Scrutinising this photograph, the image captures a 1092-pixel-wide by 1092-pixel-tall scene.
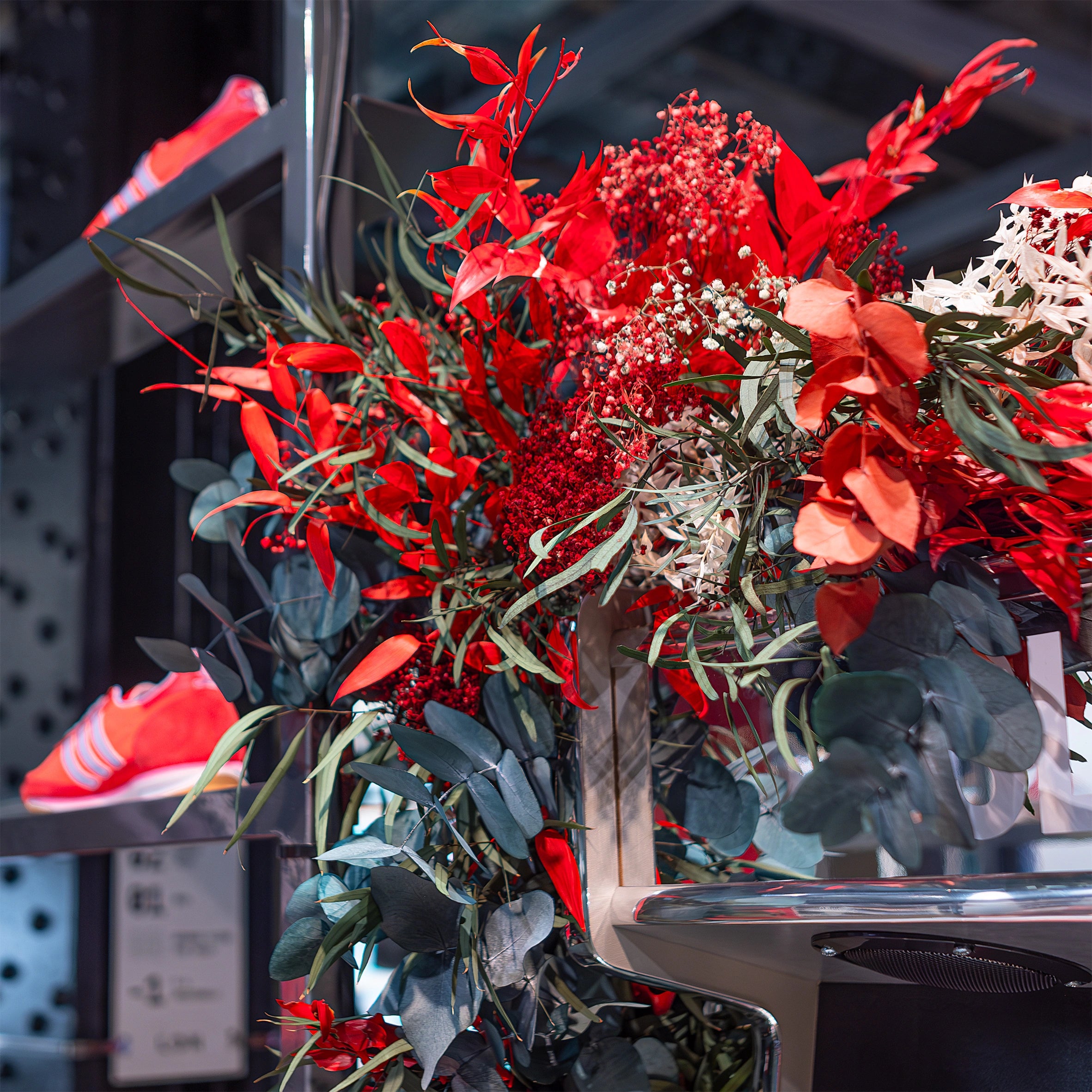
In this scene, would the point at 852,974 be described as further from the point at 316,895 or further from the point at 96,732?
the point at 96,732

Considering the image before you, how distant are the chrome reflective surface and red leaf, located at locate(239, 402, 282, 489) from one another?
23 cm

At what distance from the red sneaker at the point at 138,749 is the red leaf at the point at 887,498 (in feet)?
1.86

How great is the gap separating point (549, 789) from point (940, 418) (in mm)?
206

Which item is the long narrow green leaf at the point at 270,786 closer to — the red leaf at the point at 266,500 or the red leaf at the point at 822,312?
the red leaf at the point at 266,500

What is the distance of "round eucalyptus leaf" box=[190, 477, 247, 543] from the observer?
527mm

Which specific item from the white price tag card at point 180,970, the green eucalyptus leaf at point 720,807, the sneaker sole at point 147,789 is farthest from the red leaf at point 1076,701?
the white price tag card at point 180,970

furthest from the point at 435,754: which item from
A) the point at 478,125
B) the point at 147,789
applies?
the point at 147,789

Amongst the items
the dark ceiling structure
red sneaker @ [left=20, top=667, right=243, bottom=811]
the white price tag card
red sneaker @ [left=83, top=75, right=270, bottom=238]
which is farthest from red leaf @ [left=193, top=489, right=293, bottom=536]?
the dark ceiling structure

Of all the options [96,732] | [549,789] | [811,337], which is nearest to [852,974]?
[549,789]

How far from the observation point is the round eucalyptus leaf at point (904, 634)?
0.97ft

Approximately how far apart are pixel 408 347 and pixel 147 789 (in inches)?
17.5

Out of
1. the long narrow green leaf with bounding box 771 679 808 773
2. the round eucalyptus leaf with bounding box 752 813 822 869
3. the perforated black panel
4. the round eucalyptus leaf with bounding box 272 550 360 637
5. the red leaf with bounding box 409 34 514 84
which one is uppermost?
the red leaf with bounding box 409 34 514 84

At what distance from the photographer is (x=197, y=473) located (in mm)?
548

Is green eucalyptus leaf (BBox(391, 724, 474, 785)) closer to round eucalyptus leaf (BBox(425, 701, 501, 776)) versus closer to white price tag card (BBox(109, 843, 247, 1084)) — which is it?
round eucalyptus leaf (BBox(425, 701, 501, 776))
